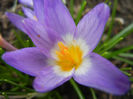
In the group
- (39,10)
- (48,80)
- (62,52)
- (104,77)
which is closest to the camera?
(104,77)

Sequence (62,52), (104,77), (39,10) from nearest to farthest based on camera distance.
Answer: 1. (104,77)
2. (39,10)
3. (62,52)

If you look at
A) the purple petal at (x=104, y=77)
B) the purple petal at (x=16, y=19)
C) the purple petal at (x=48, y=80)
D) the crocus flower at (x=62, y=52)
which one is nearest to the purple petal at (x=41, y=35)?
the crocus flower at (x=62, y=52)

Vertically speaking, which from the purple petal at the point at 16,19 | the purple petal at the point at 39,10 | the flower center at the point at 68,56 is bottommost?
the flower center at the point at 68,56

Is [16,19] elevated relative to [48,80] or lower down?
elevated

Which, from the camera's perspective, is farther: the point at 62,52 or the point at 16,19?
the point at 16,19

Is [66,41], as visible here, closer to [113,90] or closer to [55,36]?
[55,36]

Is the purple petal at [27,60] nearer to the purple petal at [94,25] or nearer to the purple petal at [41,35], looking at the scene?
the purple petal at [41,35]

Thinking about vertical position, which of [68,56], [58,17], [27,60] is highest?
[58,17]

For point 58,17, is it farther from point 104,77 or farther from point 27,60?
point 104,77

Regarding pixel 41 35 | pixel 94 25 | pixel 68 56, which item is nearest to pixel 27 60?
pixel 41 35
